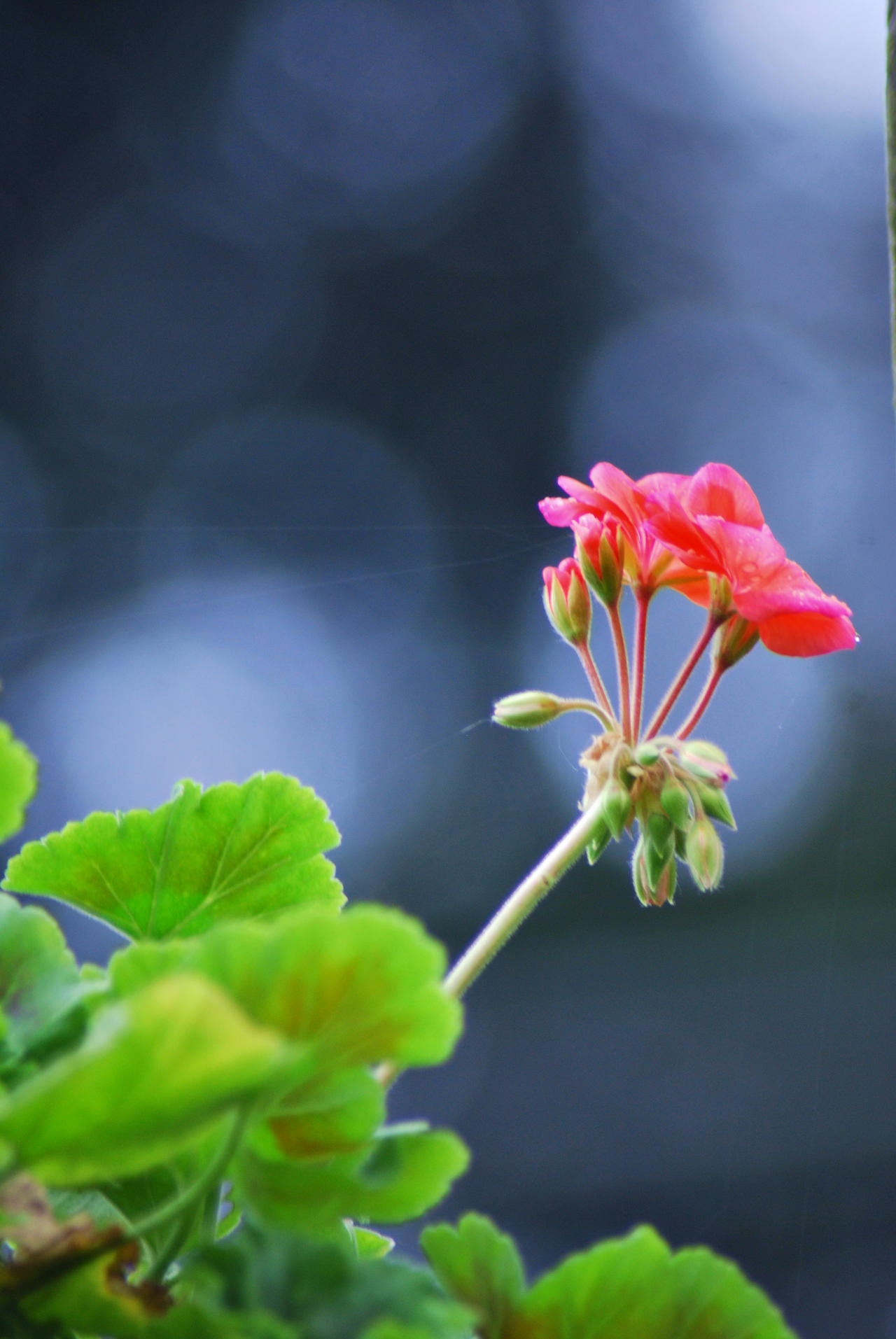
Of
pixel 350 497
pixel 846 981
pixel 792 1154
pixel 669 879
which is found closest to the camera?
pixel 669 879

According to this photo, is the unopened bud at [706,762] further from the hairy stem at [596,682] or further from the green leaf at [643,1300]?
the green leaf at [643,1300]

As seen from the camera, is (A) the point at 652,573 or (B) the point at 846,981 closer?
(A) the point at 652,573

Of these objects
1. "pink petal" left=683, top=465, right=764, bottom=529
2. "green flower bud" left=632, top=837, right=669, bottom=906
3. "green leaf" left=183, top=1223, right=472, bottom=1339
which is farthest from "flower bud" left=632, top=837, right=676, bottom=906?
"green leaf" left=183, top=1223, right=472, bottom=1339

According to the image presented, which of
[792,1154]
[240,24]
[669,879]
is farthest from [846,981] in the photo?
[240,24]

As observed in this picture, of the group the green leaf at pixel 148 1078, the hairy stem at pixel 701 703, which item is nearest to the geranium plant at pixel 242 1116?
the green leaf at pixel 148 1078

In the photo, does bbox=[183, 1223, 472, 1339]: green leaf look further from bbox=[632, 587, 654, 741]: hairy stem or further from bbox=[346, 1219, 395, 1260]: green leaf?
bbox=[632, 587, 654, 741]: hairy stem

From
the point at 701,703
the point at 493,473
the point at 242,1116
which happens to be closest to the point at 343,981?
the point at 242,1116

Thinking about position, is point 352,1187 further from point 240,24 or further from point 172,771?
point 240,24
